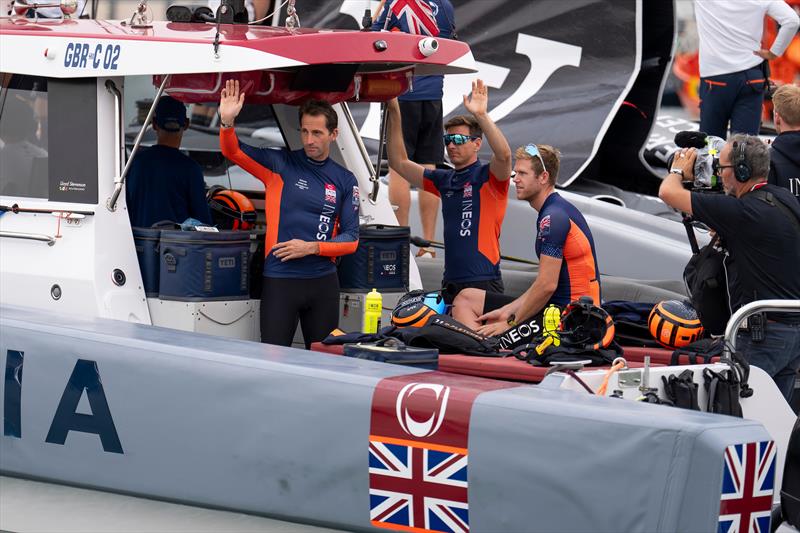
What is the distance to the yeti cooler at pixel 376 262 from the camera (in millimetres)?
5938

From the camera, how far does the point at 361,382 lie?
13.7ft

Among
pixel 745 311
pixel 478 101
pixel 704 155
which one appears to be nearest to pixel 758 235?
pixel 704 155

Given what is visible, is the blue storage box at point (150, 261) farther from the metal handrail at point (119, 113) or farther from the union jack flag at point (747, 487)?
the union jack flag at point (747, 487)

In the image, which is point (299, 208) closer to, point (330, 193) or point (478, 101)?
point (330, 193)

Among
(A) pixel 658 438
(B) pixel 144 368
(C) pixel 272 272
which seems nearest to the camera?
(A) pixel 658 438

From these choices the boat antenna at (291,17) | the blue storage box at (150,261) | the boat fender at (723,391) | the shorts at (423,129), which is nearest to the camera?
the boat fender at (723,391)

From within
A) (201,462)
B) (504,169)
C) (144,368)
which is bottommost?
(201,462)

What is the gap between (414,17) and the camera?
23.1 feet

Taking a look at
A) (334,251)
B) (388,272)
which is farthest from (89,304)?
(388,272)

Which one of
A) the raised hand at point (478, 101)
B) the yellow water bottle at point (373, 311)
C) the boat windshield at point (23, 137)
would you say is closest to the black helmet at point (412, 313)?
the yellow water bottle at point (373, 311)

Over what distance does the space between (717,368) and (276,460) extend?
1629 millimetres

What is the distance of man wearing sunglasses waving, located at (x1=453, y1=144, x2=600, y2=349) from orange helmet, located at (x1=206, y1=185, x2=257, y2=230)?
1.28 meters

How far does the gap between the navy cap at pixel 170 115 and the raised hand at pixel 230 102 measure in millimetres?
745

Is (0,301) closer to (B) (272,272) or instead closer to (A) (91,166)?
(A) (91,166)
